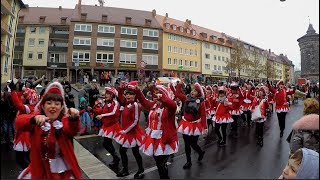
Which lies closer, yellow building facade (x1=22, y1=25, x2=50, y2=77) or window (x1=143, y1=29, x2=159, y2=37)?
yellow building facade (x1=22, y1=25, x2=50, y2=77)

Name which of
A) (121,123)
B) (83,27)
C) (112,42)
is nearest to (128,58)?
(112,42)

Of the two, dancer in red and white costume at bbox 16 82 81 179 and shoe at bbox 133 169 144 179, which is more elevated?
dancer in red and white costume at bbox 16 82 81 179

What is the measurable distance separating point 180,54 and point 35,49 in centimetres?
2809

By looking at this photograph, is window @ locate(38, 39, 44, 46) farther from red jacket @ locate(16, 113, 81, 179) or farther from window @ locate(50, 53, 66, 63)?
red jacket @ locate(16, 113, 81, 179)

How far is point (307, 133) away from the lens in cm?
332

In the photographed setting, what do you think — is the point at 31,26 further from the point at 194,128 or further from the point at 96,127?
the point at 194,128

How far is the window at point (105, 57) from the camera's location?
2045 inches

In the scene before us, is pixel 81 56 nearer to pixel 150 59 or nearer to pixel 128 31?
pixel 128 31

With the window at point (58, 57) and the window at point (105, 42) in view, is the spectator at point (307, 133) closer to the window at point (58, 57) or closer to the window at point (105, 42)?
the window at point (105, 42)

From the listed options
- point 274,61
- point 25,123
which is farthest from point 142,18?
point 274,61

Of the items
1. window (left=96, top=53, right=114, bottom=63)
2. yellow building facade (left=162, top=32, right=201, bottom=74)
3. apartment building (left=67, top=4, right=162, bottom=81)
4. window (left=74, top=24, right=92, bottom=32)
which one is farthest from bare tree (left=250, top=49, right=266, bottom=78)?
window (left=74, top=24, right=92, bottom=32)

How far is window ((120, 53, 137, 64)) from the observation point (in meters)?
52.9

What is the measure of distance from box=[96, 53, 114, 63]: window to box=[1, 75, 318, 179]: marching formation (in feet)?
137

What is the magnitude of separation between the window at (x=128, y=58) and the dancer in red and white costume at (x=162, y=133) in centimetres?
4794
